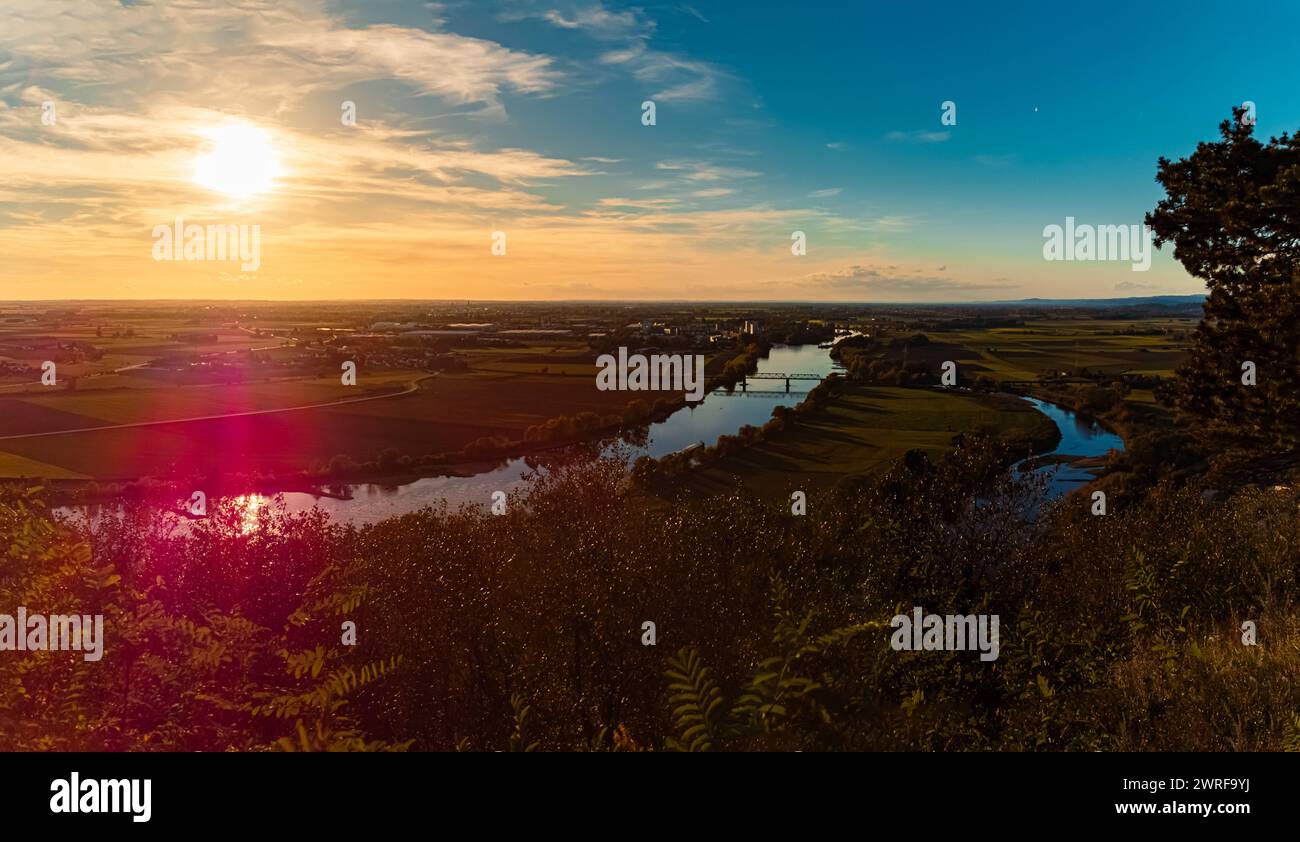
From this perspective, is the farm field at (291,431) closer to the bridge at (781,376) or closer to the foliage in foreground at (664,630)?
the bridge at (781,376)

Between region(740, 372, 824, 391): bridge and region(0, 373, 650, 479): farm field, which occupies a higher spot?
region(740, 372, 824, 391): bridge

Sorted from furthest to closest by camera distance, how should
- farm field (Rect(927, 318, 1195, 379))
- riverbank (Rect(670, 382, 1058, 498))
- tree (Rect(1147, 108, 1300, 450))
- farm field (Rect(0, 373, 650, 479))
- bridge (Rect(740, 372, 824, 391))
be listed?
bridge (Rect(740, 372, 824, 391))
farm field (Rect(927, 318, 1195, 379))
farm field (Rect(0, 373, 650, 479))
riverbank (Rect(670, 382, 1058, 498))
tree (Rect(1147, 108, 1300, 450))

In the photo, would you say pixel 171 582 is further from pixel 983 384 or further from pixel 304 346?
pixel 304 346

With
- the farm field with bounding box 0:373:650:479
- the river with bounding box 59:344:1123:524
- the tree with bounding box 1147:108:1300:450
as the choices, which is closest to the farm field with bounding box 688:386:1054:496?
the river with bounding box 59:344:1123:524

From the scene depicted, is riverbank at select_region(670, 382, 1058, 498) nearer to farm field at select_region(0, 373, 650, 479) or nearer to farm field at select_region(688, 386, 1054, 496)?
farm field at select_region(688, 386, 1054, 496)

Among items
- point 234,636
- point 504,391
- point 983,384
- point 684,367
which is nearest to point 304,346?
point 504,391

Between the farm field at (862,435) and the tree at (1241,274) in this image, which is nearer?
the tree at (1241,274)

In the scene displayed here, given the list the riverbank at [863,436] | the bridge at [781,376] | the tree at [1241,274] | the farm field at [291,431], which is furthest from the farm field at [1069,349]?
the tree at [1241,274]
